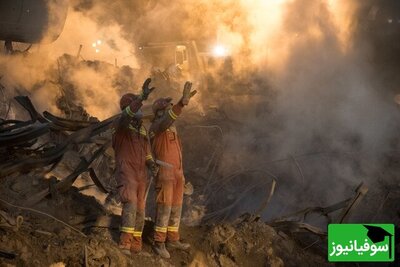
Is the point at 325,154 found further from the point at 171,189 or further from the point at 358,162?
the point at 171,189

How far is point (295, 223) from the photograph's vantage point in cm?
641

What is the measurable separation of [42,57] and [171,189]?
9.69 meters

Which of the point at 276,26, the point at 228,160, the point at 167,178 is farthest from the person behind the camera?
the point at 276,26

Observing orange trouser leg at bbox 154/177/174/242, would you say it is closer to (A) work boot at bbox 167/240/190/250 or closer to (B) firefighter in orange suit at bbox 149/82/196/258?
(B) firefighter in orange suit at bbox 149/82/196/258

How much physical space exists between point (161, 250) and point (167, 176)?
0.88 metres

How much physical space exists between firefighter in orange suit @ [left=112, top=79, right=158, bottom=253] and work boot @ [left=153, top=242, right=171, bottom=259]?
8.4 inches

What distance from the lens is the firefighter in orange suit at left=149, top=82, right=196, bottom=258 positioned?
504 centimetres

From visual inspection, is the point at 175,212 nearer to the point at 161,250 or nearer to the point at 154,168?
the point at 161,250

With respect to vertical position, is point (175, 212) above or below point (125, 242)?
above

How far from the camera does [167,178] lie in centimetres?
509

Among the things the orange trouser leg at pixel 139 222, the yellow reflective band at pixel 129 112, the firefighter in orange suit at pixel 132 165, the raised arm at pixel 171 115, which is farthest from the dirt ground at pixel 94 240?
the yellow reflective band at pixel 129 112

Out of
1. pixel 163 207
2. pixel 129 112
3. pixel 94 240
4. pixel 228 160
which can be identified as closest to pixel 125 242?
pixel 94 240

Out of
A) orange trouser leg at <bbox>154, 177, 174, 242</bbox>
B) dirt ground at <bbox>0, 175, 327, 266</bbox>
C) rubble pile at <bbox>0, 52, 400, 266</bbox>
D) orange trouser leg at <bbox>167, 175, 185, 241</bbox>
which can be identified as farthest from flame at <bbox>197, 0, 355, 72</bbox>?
orange trouser leg at <bbox>154, 177, 174, 242</bbox>

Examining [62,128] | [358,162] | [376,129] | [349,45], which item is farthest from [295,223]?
[349,45]
